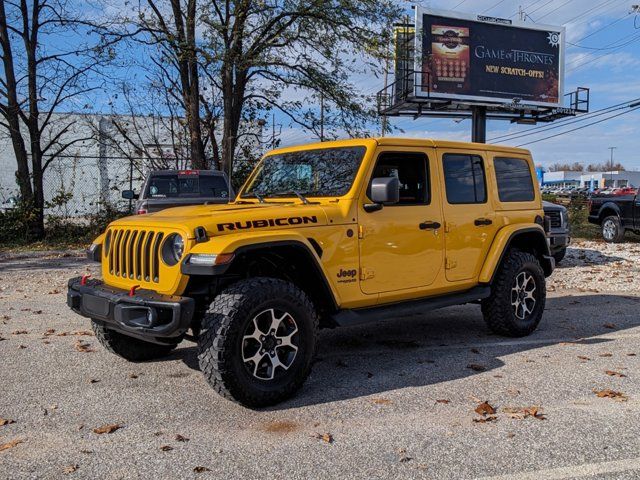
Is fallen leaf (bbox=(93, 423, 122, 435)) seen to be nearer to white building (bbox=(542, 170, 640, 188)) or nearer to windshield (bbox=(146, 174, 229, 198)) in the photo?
windshield (bbox=(146, 174, 229, 198))

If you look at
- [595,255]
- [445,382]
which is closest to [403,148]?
[445,382]

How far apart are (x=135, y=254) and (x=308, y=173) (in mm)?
1727

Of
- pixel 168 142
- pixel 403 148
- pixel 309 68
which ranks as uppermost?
pixel 309 68

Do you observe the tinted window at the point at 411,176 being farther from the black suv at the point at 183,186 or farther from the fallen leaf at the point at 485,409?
the black suv at the point at 183,186

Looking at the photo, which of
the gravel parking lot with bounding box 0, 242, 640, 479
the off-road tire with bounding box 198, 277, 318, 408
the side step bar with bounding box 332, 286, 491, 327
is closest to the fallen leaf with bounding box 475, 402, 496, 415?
the gravel parking lot with bounding box 0, 242, 640, 479

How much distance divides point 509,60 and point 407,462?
24.4 meters

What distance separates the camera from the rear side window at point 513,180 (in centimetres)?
615

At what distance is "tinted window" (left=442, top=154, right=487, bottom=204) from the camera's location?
18.2 ft

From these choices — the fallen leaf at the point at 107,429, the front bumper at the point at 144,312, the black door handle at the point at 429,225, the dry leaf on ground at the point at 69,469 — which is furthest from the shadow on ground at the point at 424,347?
the dry leaf on ground at the point at 69,469

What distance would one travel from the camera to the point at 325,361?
17.4 ft

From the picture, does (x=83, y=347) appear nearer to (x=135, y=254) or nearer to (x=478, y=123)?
(x=135, y=254)

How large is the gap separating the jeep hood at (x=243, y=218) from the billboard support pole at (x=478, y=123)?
22.1m

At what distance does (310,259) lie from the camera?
4.34m

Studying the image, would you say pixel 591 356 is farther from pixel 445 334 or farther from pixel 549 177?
pixel 549 177
